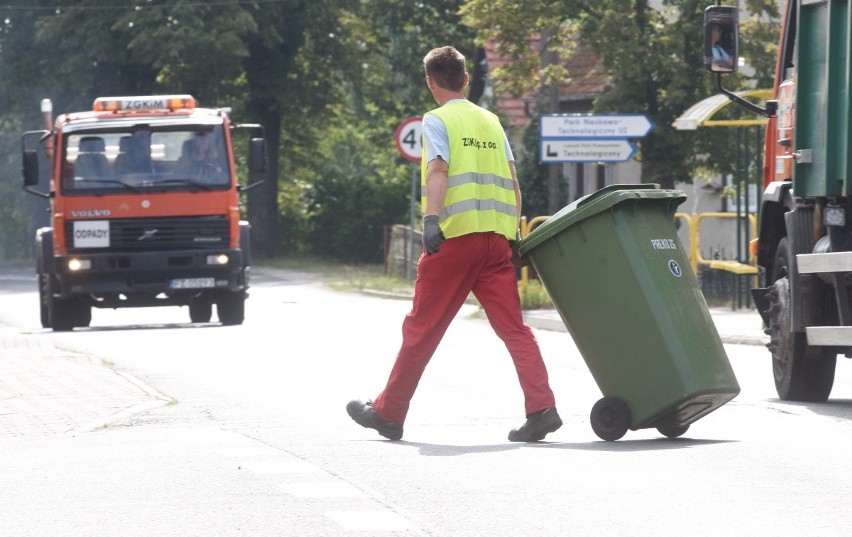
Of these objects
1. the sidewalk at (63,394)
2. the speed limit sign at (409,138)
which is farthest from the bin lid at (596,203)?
the speed limit sign at (409,138)

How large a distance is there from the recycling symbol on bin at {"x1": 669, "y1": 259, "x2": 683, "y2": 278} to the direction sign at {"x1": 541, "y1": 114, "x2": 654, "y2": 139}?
1396 centimetres

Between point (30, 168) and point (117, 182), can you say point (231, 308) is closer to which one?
point (117, 182)

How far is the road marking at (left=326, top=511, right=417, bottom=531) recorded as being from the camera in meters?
6.57

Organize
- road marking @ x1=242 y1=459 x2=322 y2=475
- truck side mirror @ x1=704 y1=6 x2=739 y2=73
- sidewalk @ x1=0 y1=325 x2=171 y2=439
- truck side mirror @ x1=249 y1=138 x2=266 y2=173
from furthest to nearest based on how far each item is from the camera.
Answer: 1. truck side mirror @ x1=249 y1=138 x2=266 y2=173
2. truck side mirror @ x1=704 y1=6 x2=739 y2=73
3. sidewalk @ x1=0 y1=325 x2=171 y2=439
4. road marking @ x1=242 y1=459 x2=322 y2=475

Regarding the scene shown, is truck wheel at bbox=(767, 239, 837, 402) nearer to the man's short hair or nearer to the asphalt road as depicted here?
the asphalt road

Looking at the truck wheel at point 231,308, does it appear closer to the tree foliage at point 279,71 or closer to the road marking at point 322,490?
the road marking at point 322,490

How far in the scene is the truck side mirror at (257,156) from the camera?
67.9 ft

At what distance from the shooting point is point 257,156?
20.7 meters

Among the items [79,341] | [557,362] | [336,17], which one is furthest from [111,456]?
[336,17]

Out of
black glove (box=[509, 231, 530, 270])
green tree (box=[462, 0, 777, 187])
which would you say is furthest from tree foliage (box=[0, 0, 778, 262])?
black glove (box=[509, 231, 530, 270])

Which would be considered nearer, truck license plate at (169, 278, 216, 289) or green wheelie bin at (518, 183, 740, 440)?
green wheelie bin at (518, 183, 740, 440)

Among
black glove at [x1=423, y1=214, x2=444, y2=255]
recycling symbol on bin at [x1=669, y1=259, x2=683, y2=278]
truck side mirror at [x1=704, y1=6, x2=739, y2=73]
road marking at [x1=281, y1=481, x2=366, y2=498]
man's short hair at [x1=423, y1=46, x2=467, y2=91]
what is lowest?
road marking at [x1=281, y1=481, x2=366, y2=498]

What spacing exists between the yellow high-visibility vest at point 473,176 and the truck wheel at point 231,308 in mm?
12256

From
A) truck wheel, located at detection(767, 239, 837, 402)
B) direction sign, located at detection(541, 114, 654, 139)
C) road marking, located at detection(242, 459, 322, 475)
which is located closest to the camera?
road marking, located at detection(242, 459, 322, 475)
